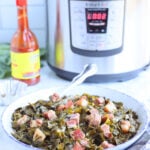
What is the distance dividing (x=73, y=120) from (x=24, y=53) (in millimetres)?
280

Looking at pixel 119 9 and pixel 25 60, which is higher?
pixel 119 9

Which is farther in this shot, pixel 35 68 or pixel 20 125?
pixel 35 68

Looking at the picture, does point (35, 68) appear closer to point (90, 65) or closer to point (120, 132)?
point (90, 65)

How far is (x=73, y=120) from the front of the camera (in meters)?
0.62

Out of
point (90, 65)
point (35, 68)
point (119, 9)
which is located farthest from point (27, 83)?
point (119, 9)

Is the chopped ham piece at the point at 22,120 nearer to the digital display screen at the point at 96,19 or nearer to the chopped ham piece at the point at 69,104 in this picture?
the chopped ham piece at the point at 69,104

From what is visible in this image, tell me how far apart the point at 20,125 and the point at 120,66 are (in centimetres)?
30

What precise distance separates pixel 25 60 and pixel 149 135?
1.14 ft

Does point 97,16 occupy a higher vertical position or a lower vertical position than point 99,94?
higher

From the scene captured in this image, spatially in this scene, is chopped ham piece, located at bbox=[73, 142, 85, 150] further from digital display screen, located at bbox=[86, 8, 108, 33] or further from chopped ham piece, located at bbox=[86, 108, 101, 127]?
digital display screen, located at bbox=[86, 8, 108, 33]

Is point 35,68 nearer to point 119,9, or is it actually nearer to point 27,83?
point 27,83

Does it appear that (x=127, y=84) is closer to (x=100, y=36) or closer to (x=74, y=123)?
(x=100, y=36)

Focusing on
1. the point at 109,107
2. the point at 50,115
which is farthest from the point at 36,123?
the point at 109,107

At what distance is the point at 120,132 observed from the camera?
2.04 ft
